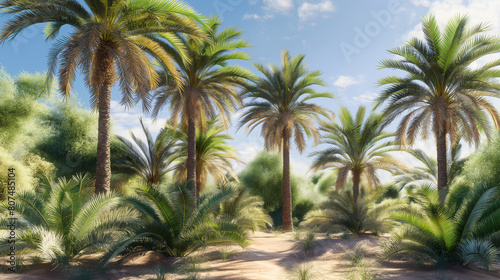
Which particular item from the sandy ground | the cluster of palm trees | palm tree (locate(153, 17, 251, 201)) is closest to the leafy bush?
the cluster of palm trees

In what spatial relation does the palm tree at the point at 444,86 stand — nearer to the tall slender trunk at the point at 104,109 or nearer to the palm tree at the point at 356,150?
the palm tree at the point at 356,150

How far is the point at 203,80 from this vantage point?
14922mm

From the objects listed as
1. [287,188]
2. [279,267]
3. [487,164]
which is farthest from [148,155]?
[487,164]

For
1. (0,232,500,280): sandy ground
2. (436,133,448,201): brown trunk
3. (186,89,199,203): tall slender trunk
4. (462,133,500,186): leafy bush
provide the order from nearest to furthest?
1. (0,232,500,280): sandy ground
2. (186,89,199,203): tall slender trunk
3. (436,133,448,201): brown trunk
4. (462,133,500,186): leafy bush

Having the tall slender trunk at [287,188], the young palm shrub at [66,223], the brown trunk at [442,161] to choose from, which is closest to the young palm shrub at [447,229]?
the young palm shrub at [66,223]

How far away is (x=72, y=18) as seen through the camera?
1047 cm

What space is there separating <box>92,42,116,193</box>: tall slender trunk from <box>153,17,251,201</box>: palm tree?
357 centimetres

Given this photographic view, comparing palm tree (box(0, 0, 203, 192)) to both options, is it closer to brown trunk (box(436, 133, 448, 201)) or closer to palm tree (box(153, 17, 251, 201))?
palm tree (box(153, 17, 251, 201))

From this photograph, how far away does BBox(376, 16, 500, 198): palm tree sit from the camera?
13.3 meters

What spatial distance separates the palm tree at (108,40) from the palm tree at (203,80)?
3.13m

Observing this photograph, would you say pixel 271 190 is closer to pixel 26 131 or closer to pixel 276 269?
pixel 26 131

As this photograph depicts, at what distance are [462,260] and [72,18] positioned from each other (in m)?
12.4

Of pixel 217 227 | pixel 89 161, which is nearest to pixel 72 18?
pixel 217 227

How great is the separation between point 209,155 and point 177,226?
11.4 metres
